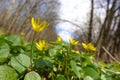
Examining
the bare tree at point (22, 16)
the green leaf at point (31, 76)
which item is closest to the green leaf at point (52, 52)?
the green leaf at point (31, 76)

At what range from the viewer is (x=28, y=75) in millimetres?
910

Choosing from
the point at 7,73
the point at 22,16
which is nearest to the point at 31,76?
the point at 7,73

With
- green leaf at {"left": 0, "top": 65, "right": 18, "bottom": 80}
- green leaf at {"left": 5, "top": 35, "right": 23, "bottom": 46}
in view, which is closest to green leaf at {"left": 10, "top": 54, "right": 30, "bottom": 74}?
green leaf at {"left": 0, "top": 65, "right": 18, "bottom": 80}

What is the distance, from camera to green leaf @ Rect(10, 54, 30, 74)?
947 mm

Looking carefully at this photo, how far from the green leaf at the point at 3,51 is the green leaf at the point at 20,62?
0.17 feet

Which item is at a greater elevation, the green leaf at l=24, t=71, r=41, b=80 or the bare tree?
the green leaf at l=24, t=71, r=41, b=80

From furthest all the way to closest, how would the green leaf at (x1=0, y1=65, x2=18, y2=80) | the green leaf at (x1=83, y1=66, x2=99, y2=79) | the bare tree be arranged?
the bare tree → the green leaf at (x1=83, y1=66, x2=99, y2=79) → the green leaf at (x1=0, y1=65, x2=18, y2=80)

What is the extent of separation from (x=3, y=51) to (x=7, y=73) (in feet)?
0.44

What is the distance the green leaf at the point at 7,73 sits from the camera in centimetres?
90

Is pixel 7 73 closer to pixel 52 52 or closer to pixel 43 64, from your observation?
pixel 43 64

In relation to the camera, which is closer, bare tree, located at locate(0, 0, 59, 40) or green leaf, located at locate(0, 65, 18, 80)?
green leaf, located at locate(0, 65, 18, 80)

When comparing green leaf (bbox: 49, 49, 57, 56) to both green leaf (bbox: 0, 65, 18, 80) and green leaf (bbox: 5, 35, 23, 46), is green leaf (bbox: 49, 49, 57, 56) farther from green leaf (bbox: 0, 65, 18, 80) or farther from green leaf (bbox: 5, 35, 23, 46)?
green leaf (bbox: 0, 65, 18, 80)

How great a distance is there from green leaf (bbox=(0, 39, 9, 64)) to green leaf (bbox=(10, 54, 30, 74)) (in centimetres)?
5

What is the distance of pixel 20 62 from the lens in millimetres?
968
